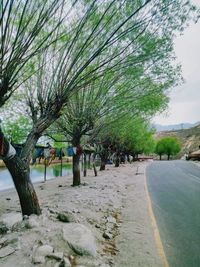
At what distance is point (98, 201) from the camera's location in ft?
36.7

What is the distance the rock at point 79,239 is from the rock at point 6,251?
1096 mm

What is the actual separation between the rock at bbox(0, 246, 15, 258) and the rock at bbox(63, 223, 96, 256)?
43.2 inches

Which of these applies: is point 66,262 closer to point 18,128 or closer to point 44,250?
point 44,250

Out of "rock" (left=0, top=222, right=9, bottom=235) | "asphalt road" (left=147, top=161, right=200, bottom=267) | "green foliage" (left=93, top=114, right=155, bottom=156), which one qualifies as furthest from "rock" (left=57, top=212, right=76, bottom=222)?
"green foliage" (left=93, top=114, right=155, bottom=156)

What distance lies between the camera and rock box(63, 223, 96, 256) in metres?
5.74

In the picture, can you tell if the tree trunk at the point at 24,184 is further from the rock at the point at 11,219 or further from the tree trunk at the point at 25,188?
the rock at the point at 11,219

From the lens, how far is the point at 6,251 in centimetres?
547

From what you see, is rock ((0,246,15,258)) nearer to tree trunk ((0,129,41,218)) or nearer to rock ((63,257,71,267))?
rock ((63,257,71,267))

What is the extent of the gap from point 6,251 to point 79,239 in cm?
144

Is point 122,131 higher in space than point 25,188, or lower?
higher

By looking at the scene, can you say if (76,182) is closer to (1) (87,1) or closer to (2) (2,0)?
(1) (87,1)

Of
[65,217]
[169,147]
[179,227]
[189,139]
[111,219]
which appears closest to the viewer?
[65,217]

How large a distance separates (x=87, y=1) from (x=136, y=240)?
621 centimetres

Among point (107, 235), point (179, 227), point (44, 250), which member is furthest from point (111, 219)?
point (44, 250)
